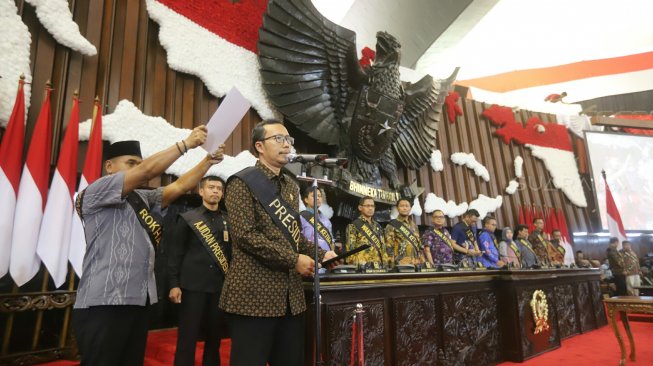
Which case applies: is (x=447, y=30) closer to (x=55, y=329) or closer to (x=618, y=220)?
(x=618, y=220)

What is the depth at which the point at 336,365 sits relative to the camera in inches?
73.4

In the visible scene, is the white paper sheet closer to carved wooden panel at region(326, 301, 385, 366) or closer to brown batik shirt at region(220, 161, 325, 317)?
brown batik shirt at region(220, 161, 325, 317)

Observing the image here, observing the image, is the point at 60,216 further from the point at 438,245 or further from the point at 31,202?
the point at 438,245

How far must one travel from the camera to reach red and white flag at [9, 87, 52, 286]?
2.34 metres

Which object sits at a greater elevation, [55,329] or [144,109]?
[144,109]

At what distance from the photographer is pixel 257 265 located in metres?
1.40

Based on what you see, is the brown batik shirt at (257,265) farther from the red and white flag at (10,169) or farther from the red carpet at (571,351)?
the red and white flag at (10,169)

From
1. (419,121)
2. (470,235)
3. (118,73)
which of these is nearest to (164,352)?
(118,73)

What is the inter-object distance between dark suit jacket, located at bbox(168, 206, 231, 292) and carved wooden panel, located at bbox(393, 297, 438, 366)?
3.47 feet

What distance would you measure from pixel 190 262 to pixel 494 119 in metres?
6.65

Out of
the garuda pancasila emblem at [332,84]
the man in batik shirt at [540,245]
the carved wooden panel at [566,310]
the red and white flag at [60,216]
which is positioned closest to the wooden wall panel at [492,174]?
the man in batik shirt at [540,245]

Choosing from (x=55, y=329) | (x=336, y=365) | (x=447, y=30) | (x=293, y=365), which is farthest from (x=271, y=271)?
(x=447, y=30)

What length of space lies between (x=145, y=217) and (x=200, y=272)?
0.83m

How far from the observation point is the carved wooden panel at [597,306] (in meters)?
4.38
